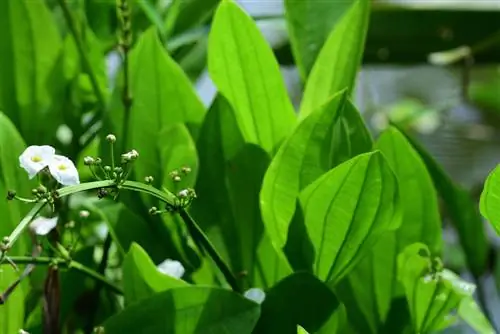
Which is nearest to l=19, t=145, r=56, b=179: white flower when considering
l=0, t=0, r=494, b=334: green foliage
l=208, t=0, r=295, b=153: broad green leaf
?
l=0, t=0, r=494, b=334: green foliage

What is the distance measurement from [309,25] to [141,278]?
0.17 m

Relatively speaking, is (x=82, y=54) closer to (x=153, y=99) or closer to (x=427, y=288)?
(x=153, y=99)

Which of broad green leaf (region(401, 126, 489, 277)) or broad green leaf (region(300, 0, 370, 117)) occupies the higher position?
broad green leaf (region(300, 0, 370, 117))

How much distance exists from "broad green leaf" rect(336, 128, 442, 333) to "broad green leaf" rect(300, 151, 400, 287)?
0.09 ft

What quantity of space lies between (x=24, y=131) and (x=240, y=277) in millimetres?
150

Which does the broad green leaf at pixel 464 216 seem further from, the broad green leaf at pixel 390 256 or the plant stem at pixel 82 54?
the plant stem at pixel 82 54

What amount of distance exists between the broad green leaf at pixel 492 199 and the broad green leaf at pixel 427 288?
6cm

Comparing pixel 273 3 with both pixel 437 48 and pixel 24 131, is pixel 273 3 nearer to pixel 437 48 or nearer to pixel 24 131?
pixel 437 48

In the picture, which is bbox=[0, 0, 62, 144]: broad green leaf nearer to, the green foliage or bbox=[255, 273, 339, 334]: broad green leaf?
the green foliage

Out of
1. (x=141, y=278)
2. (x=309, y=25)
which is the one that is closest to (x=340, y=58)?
(x=309, y=25)

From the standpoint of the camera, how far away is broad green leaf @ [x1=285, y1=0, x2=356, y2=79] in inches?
16.0

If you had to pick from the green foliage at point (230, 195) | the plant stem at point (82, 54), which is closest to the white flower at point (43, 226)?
the green foliage at point (230, 195)

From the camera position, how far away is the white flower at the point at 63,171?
10.5 inches

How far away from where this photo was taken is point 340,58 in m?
0.38
